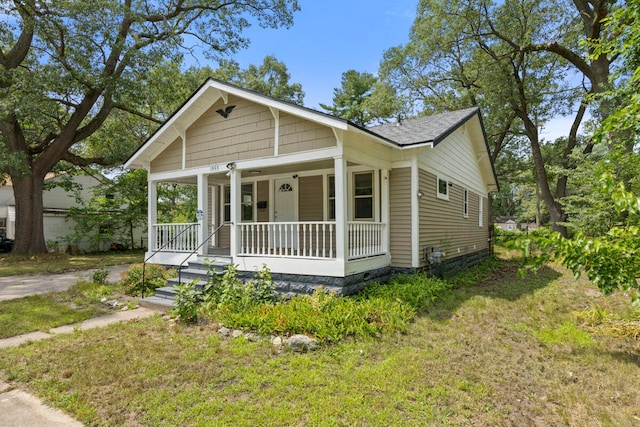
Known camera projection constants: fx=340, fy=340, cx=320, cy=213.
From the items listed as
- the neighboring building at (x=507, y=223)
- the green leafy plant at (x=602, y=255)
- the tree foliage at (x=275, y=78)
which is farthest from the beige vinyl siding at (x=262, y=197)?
the neighboring building at (x=507, y=223)

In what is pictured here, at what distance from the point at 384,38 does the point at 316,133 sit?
17472 millimetres

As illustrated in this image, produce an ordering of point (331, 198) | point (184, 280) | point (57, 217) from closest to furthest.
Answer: point (184, 280)
point (331, 198)
point (57, 217)

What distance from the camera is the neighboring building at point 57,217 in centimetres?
1936

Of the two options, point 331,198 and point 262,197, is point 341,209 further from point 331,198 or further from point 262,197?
point 262,197

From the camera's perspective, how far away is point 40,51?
1521 cm

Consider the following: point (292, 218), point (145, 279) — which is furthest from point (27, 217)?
point (292, 218)

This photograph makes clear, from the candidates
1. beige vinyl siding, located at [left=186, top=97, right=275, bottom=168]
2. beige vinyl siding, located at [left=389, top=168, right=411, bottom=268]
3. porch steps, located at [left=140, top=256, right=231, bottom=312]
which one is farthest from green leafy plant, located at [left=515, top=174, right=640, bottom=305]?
beige vinyl siding, located at [left=186, top=97, right=275, bottom=168]

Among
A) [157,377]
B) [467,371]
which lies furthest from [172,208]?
[467,371]

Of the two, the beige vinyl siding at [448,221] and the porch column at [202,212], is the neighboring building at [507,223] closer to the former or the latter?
the beige vinyl siding at [448,221]

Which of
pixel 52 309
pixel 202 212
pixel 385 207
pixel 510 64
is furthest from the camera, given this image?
pixel 510 64

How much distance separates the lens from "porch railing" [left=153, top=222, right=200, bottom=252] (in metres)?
9.22

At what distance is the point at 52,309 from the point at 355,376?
6.36 m

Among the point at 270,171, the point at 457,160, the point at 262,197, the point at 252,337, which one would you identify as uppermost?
the point at 457,160

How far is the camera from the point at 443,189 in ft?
32.4
